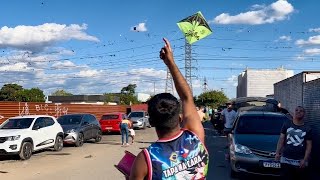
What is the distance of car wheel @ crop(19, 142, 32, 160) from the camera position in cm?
1648

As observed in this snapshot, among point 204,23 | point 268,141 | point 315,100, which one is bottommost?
point 268,141

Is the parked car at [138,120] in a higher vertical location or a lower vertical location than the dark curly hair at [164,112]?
lower

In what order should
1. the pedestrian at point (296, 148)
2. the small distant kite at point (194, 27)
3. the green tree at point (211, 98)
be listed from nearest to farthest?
the small distant kite at point (194, 27) < the pedestrian at point (296, 148) < the green tree at point (211, 98)

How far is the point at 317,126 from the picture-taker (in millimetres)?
13500

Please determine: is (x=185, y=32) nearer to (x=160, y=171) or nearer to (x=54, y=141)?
(x=160, y=171)

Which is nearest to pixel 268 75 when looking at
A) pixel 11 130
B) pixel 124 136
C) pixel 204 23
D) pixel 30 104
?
pixel 30 104

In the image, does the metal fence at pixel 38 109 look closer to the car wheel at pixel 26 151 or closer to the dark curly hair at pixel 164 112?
the car wheel at pixel 26 151

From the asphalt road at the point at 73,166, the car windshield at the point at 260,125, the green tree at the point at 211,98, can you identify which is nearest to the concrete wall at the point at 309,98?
the car windshield at the point at 260,125

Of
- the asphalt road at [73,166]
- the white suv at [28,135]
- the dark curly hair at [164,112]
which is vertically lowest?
the asphalt road at [73,166]

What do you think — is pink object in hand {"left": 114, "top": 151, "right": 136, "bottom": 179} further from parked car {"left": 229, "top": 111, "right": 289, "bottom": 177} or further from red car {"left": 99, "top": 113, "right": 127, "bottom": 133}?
red car {"left": 99, "top": 113, "right": 127, "bottom": 133}

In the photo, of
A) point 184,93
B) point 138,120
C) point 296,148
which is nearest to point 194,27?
point 184,93

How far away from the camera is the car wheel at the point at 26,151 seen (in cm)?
1648

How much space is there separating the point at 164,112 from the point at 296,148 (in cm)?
512

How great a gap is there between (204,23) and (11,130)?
13666 mm
